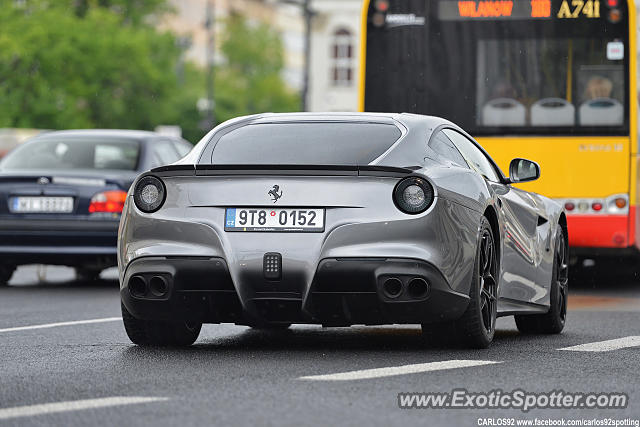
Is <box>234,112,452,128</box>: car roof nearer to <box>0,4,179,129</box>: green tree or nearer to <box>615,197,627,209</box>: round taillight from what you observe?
<box>615,197,627,209</box>: round taillight

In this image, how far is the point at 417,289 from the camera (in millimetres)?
8500

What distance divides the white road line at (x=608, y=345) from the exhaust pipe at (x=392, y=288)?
4.48 ft

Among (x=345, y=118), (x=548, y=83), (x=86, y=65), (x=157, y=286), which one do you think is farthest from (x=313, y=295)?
(x=86, y=65)

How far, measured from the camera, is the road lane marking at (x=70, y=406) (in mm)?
6324

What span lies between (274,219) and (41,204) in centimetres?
739

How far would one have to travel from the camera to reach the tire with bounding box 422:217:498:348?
8844 millimetres

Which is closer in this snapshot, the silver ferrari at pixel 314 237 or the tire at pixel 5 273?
the silver ferrari at pixel 314 237

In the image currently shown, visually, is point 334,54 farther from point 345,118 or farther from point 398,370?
point 398,370

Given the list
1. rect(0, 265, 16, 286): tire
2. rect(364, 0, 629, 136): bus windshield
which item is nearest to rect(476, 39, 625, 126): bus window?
rect(364, 0, 629, 136): bus windshield

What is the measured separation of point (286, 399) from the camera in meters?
6.72

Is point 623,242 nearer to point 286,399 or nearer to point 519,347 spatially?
point 519,347

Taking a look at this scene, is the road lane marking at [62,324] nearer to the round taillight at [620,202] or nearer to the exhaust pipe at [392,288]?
the exhaust pipe at [392,288]

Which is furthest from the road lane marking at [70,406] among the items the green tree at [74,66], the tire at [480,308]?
the green tree at [74,66]

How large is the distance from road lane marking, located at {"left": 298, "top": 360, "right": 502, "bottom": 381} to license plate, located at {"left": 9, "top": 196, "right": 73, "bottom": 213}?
778 cm
